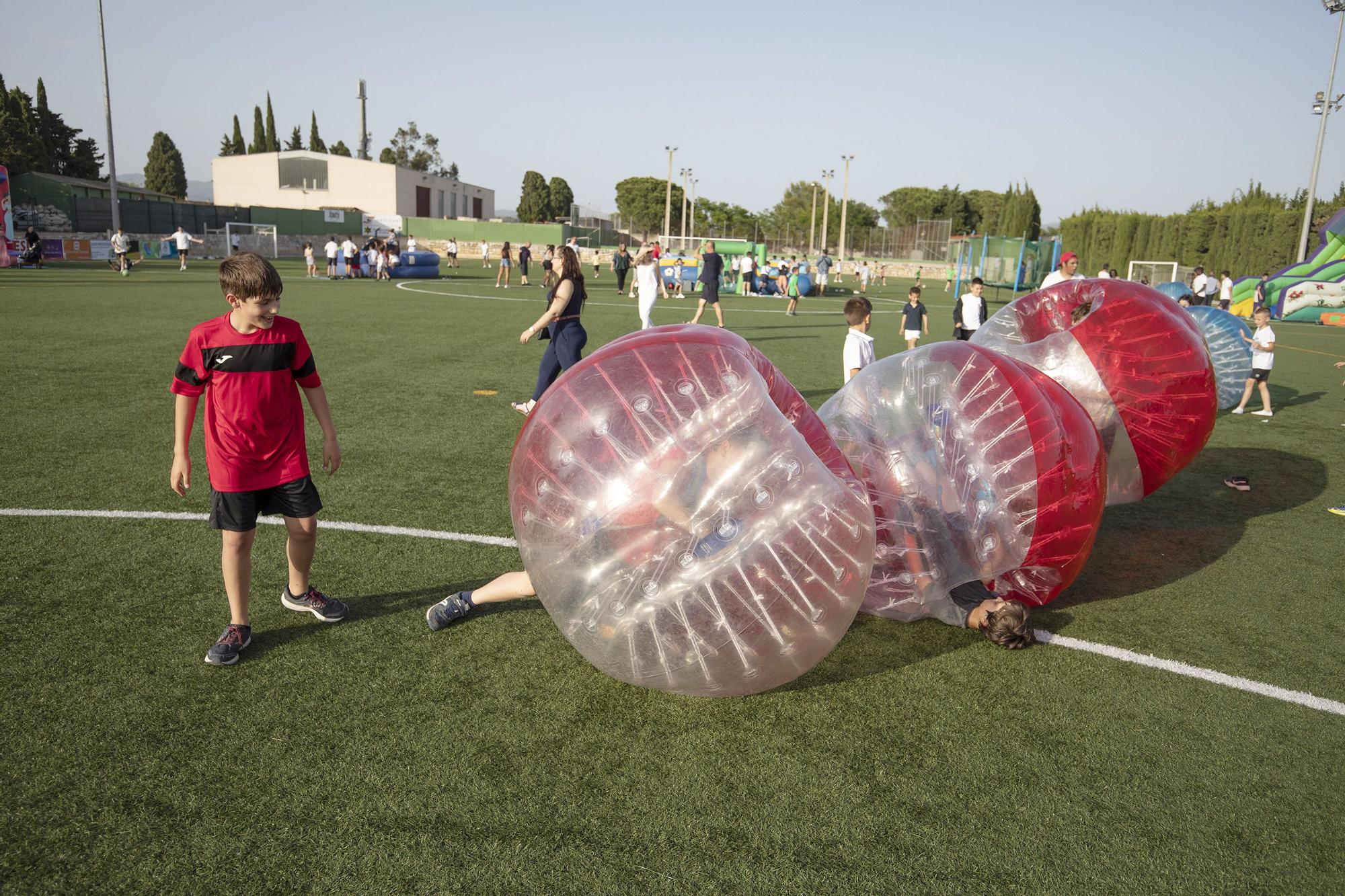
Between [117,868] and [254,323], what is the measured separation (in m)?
2.37

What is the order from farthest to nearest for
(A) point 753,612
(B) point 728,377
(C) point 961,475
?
(C) point 961,475, (B) point 728,377, (A) point 753,612

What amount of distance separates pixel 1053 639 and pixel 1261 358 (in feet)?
31.0

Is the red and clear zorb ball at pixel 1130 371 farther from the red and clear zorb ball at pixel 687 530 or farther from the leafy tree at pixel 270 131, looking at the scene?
the leafy tree at pixel 270 131

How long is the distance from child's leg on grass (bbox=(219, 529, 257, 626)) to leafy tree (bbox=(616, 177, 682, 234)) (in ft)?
362

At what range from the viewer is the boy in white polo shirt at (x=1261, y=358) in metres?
11.8

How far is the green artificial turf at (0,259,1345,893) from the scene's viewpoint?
3.02 metres

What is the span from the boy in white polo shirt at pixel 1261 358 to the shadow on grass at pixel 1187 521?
104 inches

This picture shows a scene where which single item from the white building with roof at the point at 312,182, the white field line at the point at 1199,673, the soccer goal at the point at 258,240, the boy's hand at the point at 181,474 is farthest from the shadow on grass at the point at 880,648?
the white building with roof at the point at 312,182

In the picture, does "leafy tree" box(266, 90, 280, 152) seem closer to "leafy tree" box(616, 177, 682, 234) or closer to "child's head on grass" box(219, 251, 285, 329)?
"leafy tree" box(616, 177, 682, 234)

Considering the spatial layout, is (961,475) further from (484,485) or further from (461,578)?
Answer: (484,485)

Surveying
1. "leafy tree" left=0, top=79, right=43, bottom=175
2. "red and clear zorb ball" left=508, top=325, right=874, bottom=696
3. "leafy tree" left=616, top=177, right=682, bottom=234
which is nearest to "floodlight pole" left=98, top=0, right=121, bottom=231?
"leafy tree" left=0, top=79, right=43, bottom=175

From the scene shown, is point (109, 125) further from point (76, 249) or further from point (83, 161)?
point (83, 161)

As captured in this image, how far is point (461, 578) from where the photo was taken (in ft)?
17.3

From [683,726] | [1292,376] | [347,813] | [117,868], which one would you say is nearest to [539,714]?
[683,726]
